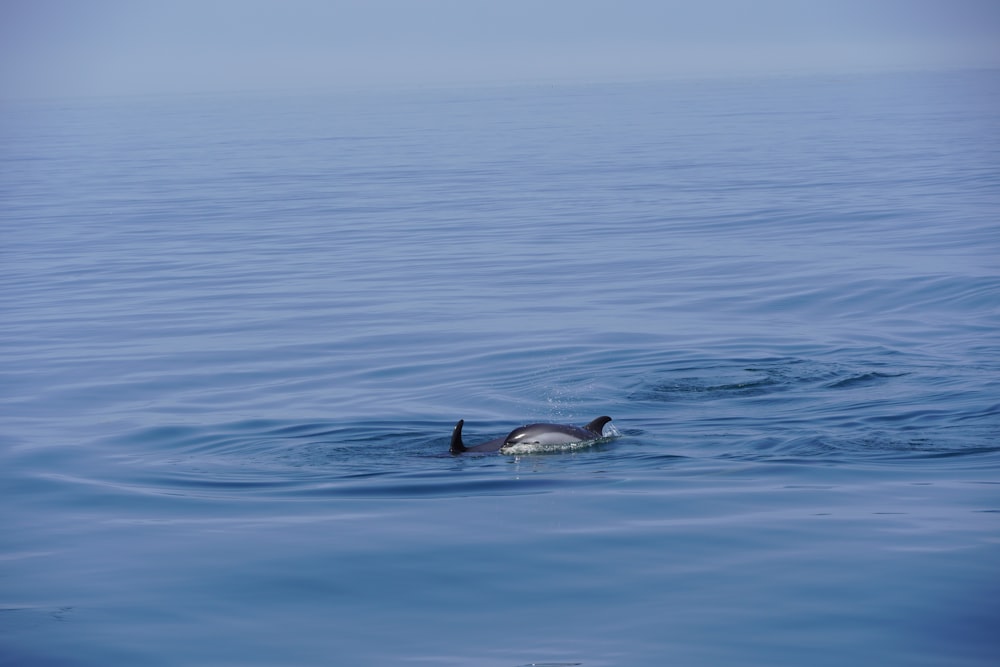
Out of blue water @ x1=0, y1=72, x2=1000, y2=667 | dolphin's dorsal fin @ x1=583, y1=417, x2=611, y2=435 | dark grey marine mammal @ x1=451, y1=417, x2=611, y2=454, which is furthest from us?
dolphin's dorsal fin @ x1=583, y1=417, x2=611, y2=435

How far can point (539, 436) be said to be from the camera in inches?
452

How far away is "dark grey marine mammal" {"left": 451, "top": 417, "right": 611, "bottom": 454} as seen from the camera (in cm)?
1149

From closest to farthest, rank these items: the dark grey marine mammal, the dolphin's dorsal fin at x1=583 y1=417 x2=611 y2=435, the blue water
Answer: the blue water
the dark grey marine mammal
the dolphin's dorsal fin at x1=583 y1=417 x2=611 y2=435

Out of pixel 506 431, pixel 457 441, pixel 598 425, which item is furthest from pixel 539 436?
pixel 506 431

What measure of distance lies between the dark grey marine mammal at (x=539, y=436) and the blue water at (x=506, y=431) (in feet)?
0.51

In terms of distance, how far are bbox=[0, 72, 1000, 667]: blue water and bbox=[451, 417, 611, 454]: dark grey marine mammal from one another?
0.51 ft

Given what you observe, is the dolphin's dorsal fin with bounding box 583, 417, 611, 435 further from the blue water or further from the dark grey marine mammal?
the blue water

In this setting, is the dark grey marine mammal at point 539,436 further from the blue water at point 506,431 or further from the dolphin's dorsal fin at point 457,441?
the blue water at point 506,431

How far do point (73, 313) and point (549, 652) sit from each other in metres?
16.6

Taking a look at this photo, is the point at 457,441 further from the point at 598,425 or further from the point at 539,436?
the point at 598,425

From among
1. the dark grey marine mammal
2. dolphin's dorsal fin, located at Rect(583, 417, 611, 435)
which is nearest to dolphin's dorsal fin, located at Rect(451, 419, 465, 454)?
the dark grey marine mammal

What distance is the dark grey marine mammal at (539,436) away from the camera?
11492 mm

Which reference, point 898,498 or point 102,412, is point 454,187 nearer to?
point 102,412

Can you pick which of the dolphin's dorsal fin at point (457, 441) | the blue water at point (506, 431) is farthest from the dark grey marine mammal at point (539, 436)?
the blue water at point (506, 431)
